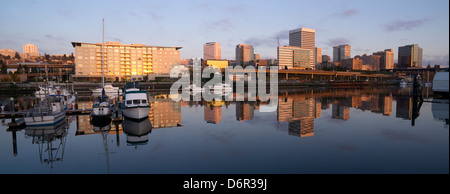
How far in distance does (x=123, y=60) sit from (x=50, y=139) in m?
108

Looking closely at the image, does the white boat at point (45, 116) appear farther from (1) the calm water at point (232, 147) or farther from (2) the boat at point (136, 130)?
(2) the boat at point (136, 130)

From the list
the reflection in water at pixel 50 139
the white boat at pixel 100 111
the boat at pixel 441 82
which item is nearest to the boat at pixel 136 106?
the white boat at pixel 100 111

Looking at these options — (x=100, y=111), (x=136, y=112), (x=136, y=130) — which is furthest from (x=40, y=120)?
(x=136, y=130)

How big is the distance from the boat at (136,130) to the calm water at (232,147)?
0.23 ft

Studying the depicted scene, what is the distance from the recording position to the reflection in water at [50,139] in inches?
632

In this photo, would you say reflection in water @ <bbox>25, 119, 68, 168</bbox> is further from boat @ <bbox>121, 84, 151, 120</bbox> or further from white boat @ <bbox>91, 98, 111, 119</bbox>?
boat @ <bbox>121, 84, 151, 120</bbox>

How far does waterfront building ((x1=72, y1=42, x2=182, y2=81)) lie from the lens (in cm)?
11238

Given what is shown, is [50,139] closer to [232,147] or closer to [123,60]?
[232,147]

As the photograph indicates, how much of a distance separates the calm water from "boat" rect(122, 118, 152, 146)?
0.07m
